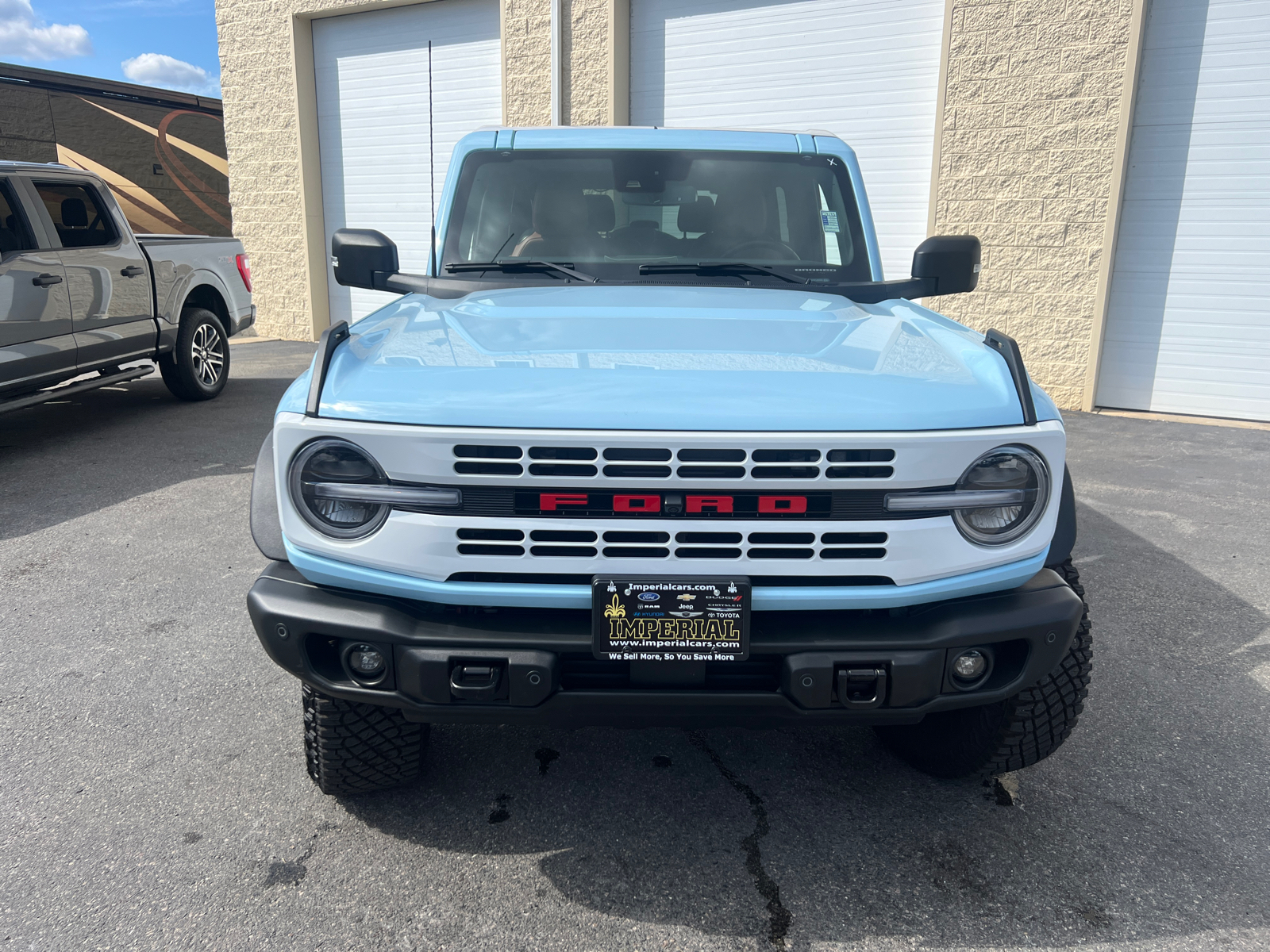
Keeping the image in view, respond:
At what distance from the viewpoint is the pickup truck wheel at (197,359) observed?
7.93 metres

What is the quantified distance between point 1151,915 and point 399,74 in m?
12.4

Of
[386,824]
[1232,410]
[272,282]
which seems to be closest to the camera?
[386,824]

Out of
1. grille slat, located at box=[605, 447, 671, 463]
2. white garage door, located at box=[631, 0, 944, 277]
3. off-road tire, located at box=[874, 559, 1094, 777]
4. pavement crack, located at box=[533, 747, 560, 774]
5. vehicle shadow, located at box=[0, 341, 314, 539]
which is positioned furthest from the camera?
white garage door, located at box=[631, 0, 944, 277]

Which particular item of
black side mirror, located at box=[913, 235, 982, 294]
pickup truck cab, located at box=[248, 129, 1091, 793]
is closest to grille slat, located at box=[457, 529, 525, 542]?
pickup truck cab, located at box=[248, 129, 1091, 793]

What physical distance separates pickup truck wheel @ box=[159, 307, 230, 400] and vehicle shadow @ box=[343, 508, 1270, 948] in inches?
251

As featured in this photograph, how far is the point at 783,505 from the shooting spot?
1.94 metres

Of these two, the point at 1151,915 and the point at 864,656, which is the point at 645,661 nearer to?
the point at 864,656

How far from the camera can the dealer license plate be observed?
75.4 inches

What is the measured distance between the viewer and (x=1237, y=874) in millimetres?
2217

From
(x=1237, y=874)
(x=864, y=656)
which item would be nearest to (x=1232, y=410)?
(x=1237, y=874)

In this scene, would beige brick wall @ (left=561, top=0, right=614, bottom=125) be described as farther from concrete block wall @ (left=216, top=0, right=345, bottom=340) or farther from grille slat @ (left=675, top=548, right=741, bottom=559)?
grille slat @ (left=675, top=548, right=741, bottom=559)

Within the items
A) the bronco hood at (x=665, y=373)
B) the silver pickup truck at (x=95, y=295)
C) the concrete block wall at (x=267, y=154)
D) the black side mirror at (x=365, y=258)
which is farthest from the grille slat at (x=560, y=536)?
the concrete block wall at (x=267, y=154)

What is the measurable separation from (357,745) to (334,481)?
2.53 feet

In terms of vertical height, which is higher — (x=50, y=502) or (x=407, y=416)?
(x=407, y=416)
